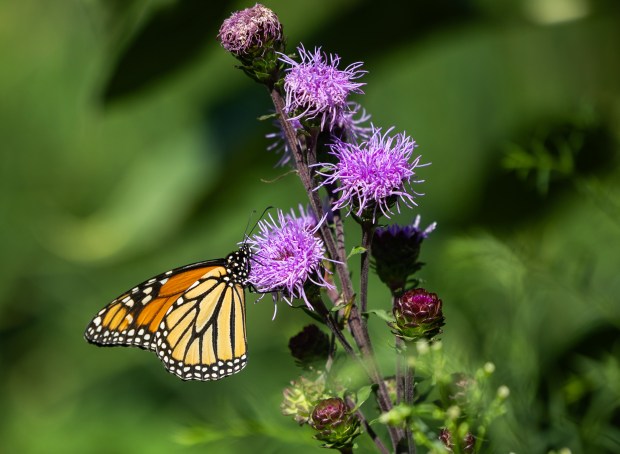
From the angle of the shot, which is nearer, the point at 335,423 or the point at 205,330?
the point at 335,423

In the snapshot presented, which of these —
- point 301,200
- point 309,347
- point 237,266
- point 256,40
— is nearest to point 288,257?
point 309,347

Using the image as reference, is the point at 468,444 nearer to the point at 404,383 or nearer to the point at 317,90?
the point at 404,383

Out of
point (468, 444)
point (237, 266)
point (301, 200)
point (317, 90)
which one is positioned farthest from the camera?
point (301, 200)

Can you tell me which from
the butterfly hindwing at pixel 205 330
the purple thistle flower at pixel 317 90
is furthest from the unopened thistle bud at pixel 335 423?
the butterfly hindwing at pixel 205 330

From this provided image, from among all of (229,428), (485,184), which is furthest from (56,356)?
(229,428)

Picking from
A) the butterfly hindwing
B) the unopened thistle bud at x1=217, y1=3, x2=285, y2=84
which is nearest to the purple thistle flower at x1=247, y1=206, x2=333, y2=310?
the unopened thistle bud at x1=217, y1=3, x2=285, y2=84

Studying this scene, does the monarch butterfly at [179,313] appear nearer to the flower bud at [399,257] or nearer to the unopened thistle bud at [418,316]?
the flower bud at [399,257]

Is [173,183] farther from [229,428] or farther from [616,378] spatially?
[616,378]
